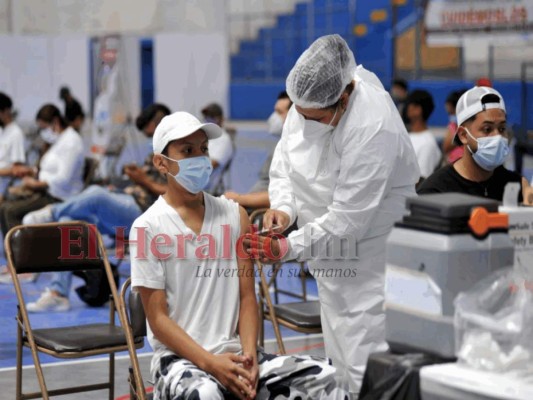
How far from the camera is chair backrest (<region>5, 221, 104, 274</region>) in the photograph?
12.9ft

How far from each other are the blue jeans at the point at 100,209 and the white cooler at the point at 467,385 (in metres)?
4.80

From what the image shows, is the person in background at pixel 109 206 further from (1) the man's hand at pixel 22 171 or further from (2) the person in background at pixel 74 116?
(2) the person in background at pixel 74 116

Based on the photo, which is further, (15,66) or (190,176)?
(15,66)

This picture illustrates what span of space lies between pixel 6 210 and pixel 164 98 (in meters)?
11.1

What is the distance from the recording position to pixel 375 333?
3.21m

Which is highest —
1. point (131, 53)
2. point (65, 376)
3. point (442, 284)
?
point (131, 53)

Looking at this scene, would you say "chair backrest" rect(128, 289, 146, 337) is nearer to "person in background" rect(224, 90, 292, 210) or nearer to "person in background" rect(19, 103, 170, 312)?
"person in background" rect(224, 90, 292, 210)

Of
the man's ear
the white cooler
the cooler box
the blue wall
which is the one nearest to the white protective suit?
the man's ear

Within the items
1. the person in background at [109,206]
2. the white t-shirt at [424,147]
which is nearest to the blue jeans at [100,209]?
the person in background at [109,206]

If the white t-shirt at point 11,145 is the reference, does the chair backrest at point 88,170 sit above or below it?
below

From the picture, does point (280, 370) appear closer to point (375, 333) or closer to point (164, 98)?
point (375, 333)

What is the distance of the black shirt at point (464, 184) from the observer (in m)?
3.32

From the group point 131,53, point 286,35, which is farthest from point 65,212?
point 286,35

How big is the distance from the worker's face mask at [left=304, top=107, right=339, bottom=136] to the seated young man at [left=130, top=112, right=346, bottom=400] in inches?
11.5
